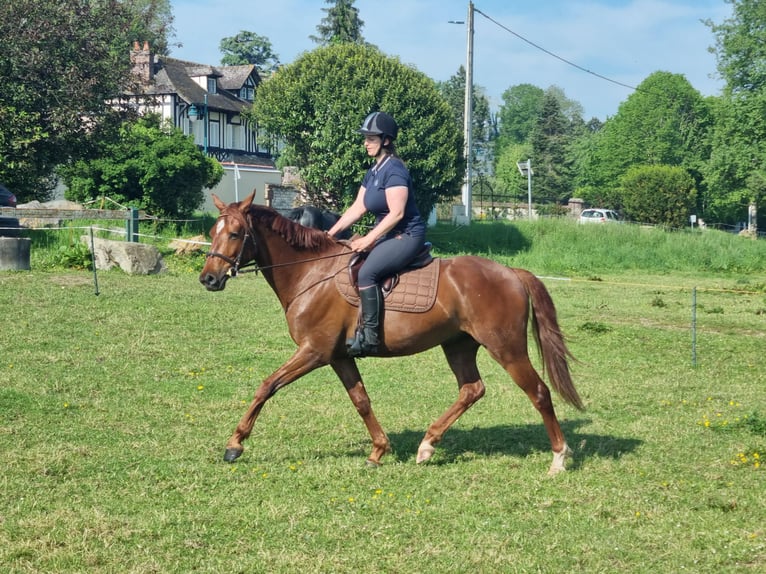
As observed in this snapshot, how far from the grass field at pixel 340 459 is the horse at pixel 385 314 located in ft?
1.79

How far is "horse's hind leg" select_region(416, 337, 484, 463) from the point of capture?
8000 millimetres

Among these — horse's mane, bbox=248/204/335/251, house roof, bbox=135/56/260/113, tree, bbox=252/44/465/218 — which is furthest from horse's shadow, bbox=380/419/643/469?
house roof, bbox=135/56/260/113

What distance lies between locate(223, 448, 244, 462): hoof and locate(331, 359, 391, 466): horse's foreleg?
112 centimetres

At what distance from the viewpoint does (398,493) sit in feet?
22.7

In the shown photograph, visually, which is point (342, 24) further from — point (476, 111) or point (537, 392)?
point (537, 392)

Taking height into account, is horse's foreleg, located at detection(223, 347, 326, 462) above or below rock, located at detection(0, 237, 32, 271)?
below

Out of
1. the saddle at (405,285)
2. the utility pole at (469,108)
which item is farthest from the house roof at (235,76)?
the saddle at (405,285)

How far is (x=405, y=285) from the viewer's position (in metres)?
7.84

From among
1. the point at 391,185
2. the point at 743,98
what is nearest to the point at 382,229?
the point at 391,185

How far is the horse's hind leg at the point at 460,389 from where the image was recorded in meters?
8.00

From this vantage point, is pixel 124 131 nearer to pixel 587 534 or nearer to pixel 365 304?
pixel 365 304

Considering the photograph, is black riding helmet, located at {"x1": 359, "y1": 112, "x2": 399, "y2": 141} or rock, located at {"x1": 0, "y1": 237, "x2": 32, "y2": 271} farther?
rock, located at {"x1": 0, "y1": 237, "x2": 32, "y2": 271}

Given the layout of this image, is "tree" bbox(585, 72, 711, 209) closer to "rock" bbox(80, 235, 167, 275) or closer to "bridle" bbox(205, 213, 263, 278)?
"rock" bbox(80, 235, 167, 275)

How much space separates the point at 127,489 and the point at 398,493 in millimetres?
2141
